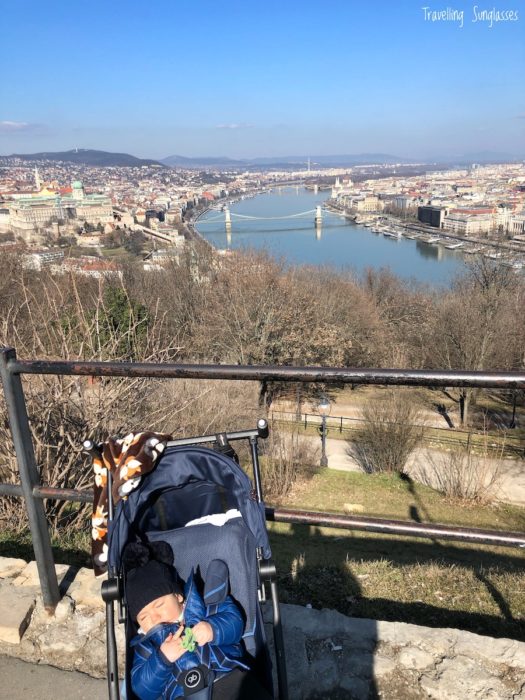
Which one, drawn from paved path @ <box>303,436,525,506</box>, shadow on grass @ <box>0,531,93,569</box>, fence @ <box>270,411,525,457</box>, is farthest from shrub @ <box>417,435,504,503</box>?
shadow on grass @ <box>0,531,93,569</box>

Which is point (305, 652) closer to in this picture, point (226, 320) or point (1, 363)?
point (1, 363)

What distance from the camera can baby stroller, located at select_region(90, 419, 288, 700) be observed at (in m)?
1.52

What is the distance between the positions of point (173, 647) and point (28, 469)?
85cm

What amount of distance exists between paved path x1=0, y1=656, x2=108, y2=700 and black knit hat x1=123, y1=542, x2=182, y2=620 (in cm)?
52

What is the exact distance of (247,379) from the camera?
5.30ft

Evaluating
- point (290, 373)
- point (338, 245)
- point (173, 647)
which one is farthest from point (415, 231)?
point (173, 647)

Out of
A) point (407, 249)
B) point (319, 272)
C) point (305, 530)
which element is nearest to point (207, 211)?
point (407, 249)

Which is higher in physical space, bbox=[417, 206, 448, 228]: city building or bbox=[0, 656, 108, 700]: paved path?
bbox=[0, 656, 108, 700]: paved path

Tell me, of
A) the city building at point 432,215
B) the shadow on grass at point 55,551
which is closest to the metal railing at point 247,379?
the shadow on grass at point 55,551

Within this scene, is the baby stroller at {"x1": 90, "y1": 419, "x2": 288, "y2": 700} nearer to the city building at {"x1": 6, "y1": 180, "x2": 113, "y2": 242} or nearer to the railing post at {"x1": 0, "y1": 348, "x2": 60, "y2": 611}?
the railing post at {"x1": 0, "y1": 348, "x2": 60, "y2": 611}

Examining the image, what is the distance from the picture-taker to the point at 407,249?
212ft

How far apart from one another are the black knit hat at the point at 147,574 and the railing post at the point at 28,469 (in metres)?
0.55

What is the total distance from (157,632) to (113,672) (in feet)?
0.49

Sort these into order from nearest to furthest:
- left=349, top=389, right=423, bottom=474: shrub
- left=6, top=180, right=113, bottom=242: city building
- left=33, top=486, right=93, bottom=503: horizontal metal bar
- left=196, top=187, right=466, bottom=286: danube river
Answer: left=33, top=486, right=93, bottom=503: horizontal metal bar < left=349, top=389, right=423, bottom=474: shrub < left=196, top=187, right=466, bottom=286: danube river < left=6, top=180, right=113, bottom=242: city building
